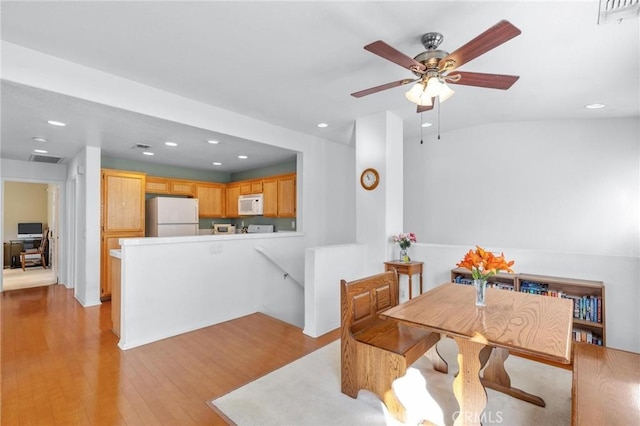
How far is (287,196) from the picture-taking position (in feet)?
18.3

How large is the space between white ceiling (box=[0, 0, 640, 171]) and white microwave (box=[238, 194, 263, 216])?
2.25 metres

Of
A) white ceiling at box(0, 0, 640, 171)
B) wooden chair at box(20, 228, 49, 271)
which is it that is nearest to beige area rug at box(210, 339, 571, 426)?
white ceiling at box(0, 0, 640, 171)

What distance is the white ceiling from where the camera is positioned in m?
1.94

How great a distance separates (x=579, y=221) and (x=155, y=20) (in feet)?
16.4

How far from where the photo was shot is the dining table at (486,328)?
5.02 ft

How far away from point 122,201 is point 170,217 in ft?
2.61

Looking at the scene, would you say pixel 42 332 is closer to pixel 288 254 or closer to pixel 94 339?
pixel 94 339

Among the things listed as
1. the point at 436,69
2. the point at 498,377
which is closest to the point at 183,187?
the point at 436,69

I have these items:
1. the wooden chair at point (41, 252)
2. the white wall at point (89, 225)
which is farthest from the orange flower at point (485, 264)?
the wooden chair at point (41, 252)

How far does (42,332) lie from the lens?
359cm

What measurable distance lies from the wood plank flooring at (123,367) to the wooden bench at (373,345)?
2.90 feet

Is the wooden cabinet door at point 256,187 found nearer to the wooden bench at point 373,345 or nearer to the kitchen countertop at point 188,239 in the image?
the kitchen countertop at point 188,239

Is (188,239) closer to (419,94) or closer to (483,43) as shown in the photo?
(419,94)

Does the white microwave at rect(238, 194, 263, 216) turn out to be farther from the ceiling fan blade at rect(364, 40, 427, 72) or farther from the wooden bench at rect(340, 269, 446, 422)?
the ceiling fan blade at rect(364, 40, 427, 72)
